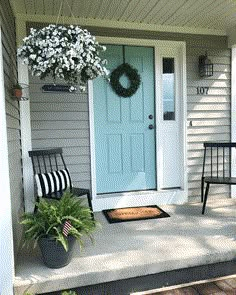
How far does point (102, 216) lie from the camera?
3.27 meters

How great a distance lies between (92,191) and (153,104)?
1.35 metres

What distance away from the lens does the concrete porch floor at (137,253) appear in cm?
194

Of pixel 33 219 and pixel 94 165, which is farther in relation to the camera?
pixel 94 165

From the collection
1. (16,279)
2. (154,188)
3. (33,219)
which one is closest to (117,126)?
(154,188)

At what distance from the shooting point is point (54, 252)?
1.99 m

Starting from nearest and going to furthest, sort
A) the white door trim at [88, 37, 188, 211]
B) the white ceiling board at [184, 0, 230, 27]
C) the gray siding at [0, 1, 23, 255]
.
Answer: the gray siding at [0, 1, 23, 255]
the white ceiling board at [184, 0, 230, 27]
the white door trim at [88, 37, 188, 211]

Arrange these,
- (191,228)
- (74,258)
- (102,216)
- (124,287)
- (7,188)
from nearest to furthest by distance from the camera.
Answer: (7,188), (124,287), (74,258), (191,228), (102,216)

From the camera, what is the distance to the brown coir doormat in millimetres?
3150

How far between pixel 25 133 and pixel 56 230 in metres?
1.48

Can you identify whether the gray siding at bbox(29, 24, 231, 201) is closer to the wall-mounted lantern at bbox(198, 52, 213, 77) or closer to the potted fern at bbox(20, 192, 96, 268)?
the wall-mounted lantern at bbox(198, 52, 213, 77)

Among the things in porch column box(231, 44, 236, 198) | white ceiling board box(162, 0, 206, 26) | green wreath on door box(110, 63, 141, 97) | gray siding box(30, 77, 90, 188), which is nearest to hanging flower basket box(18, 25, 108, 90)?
gray siding box(30, 77, 90, 188)

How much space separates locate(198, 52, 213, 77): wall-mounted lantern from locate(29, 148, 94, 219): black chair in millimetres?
2067

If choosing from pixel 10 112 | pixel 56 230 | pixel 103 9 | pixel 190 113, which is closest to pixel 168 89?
pixel 190 113

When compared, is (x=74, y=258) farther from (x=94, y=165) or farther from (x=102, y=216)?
(x=94, y=165)
